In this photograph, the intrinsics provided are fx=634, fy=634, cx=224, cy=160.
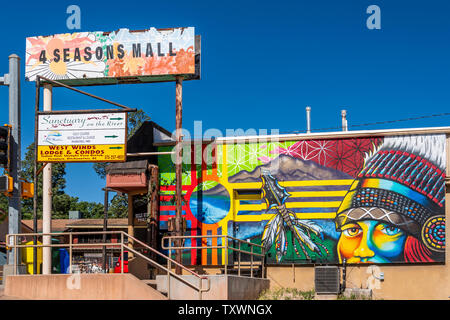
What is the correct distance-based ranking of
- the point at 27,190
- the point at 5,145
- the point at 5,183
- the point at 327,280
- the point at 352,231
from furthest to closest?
the point at 352,231, the point at 327,280, the point at 27,190, the point at 5,145, the point at 5,183

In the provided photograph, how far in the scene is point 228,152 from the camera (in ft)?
76.9

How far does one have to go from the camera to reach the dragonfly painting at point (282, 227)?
22281mm

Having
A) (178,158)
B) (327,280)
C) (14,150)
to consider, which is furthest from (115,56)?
(327,280)

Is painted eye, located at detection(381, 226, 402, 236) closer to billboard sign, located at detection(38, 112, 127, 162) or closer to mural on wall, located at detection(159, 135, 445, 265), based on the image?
mural on wall, located at detection(159, 135, 445, 265)

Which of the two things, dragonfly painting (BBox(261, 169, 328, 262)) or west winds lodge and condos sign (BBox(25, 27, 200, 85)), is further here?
west winds lodge and condos sign (BBox(25, 27, 200, 85))

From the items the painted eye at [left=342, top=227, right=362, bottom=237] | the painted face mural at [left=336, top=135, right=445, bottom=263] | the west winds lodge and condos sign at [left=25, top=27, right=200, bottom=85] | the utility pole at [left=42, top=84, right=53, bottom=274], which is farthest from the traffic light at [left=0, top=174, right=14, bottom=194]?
the painted eye at [left=342, top=227, right=362, bottom=237]

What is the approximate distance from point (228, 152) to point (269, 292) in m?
5.42

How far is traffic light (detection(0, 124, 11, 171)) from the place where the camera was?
18594 mm

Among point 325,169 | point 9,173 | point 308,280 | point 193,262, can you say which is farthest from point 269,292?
point 9,173

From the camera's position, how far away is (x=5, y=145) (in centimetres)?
1869

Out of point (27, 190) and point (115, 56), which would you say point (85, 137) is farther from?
point (115, 56)

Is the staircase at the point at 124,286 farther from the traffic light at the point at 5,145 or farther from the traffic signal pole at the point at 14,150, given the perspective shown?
the traffic light at the point at 5,145

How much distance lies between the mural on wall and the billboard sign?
3.33 metres

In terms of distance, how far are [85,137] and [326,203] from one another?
8.63 m
